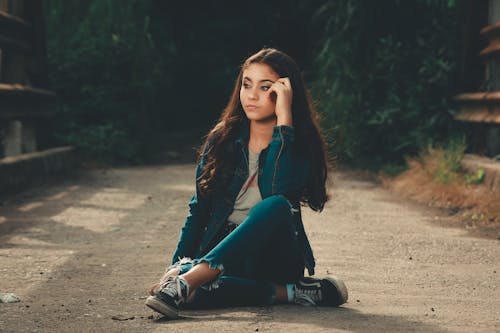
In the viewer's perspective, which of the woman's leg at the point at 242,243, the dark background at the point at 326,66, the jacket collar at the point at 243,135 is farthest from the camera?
the dark background at the point at 326,66

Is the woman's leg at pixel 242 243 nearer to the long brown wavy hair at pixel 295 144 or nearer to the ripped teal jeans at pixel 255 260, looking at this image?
the ripped teal jeans at pixel 255 260

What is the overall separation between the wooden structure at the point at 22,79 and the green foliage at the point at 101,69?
1991mm

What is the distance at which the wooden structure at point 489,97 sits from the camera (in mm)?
8867

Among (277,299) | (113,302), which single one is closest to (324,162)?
(277,299)

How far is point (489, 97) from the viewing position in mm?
8828

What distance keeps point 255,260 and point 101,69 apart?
9776 mm

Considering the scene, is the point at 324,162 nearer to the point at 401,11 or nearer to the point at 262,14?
the point at 401,11

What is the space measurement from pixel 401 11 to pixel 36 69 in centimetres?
456

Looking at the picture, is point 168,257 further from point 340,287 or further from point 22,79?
point 22,79

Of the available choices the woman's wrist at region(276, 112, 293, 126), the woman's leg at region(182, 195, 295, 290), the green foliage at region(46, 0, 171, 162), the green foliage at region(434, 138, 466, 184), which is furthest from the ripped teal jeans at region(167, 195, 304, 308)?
the green foliage at region(46, 0, 171, 162)

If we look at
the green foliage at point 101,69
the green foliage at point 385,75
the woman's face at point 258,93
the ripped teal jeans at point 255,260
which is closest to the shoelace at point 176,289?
the ripped teal jeans at point 255,260

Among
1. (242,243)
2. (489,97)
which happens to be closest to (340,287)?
(242,243)

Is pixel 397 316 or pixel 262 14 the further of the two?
pixel 262 14

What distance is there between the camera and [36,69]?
35.3 feet
